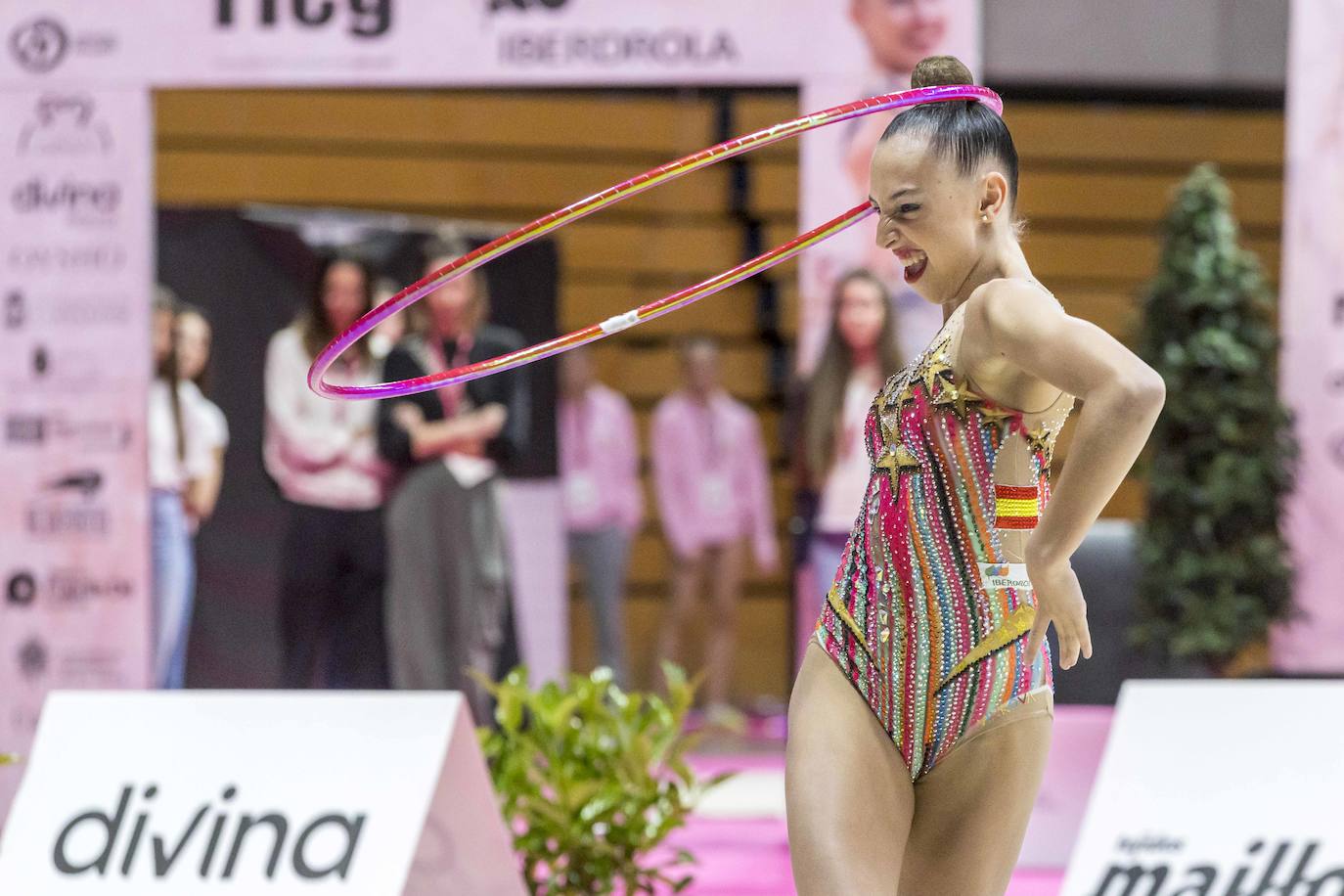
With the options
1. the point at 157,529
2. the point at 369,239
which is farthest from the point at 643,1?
the point at 157,529

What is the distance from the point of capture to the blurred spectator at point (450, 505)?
19.9 feet

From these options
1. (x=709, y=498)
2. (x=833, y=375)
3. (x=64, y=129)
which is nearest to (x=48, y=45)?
(x=64, y=129)

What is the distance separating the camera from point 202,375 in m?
6.07

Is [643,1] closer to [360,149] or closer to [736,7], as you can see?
[736,7]

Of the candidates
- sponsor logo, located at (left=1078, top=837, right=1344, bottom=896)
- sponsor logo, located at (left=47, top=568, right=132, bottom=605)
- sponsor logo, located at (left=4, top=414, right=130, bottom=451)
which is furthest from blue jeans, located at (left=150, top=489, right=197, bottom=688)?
sponsor logo, located at (left=1078, top=837, right=1344, bottom=896)

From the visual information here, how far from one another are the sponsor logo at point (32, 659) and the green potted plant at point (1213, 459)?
152 inches

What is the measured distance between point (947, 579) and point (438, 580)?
13.9 ft

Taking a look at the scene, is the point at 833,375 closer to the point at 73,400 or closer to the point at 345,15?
the point at 345,15

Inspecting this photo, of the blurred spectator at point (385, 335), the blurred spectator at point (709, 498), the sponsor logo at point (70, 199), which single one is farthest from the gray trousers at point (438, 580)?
the blurred spectator at point (709, 498)

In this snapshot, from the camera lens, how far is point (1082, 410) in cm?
191

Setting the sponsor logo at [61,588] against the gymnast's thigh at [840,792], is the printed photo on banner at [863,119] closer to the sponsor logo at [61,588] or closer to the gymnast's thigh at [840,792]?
the sponsor logo at [61,588]

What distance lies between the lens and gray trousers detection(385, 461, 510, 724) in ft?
19.9

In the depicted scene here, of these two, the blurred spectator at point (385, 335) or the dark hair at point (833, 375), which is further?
the blurred spectator at point (385, 335)

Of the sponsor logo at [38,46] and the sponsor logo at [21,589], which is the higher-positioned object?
the sponsor logo at [38,46]
